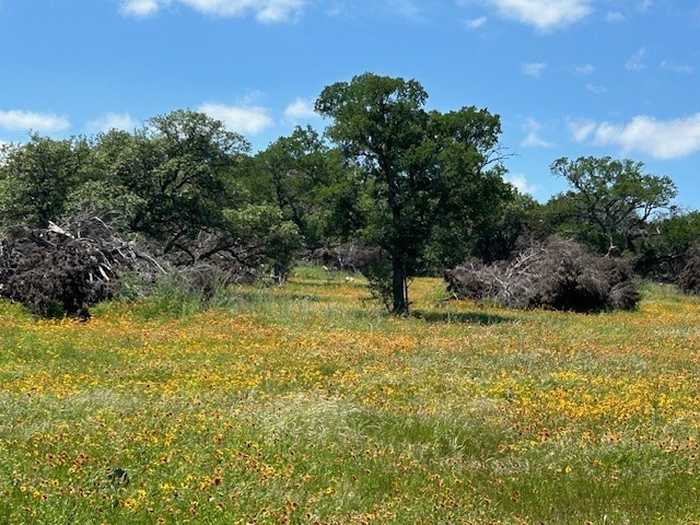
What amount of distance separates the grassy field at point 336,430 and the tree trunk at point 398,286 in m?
6.33

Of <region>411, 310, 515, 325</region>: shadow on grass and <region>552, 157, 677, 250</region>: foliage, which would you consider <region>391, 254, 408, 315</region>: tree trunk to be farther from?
<region>552, 157, 677, 250</region>: foliage

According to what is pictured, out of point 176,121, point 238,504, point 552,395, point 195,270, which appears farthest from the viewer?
point 176,121

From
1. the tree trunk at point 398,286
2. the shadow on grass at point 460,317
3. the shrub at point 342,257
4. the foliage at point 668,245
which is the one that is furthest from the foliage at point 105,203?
the foliage at point 668,245

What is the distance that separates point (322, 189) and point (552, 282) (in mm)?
11623

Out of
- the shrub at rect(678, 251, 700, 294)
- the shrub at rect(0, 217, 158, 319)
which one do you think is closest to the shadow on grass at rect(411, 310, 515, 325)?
the shrub at rect(0, 217, 158, 319)

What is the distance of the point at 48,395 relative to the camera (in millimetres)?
8781

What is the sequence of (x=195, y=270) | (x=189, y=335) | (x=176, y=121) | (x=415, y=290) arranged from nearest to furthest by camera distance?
(x=189, y=335) < (x=195, y=270) < (x=176, y=121) < (x=415, y=290)

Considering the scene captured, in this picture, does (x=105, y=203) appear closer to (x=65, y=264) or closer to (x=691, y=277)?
(x=65, y=264)

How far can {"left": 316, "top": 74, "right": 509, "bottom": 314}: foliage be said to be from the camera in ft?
71.3

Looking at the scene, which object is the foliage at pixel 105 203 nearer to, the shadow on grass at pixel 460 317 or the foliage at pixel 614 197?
the shadow on grass at pixel 460 317

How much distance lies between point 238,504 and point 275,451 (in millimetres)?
1633

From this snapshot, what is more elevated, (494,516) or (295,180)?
(295,180)

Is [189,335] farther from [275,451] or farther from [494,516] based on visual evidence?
[494,516]

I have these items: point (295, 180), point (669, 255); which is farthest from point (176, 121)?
point (669, 255)
